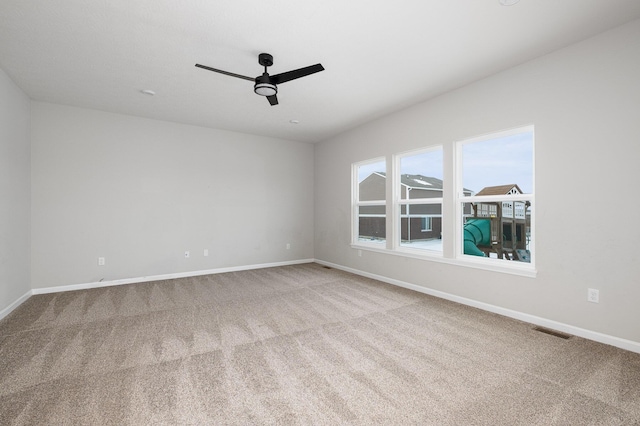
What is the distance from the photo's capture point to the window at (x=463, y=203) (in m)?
3.21

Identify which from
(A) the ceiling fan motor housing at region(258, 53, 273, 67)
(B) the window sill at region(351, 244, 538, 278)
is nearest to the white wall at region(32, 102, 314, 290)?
(B) the window sill at region(351, 244, 538, 278)

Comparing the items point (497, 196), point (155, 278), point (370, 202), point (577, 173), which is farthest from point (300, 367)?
point (155, 278)

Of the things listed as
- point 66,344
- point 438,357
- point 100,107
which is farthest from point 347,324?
point 100,107

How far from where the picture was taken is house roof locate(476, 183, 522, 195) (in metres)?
3.27

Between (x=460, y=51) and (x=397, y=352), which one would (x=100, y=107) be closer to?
(x=460, y=51)

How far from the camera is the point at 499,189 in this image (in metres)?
3.39

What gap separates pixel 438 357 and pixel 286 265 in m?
4.24

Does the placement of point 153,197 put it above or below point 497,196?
above

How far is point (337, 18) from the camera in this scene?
2391 mm

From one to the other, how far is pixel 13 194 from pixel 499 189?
235 inches

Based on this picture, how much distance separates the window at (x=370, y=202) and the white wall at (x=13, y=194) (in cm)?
492

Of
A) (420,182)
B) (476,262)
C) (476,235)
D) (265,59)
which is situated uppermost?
(265,59)

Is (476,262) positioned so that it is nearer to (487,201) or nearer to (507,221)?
(507,221)

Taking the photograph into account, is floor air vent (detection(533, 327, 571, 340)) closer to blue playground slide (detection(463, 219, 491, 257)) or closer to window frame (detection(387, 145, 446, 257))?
blue playground slide (detection(463, 219, 491, 257))
